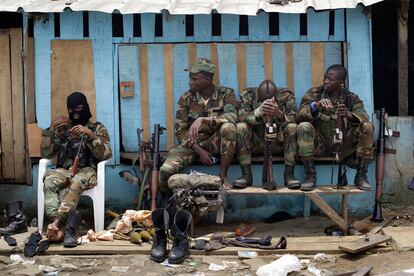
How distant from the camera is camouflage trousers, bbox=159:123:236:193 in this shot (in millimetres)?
7625

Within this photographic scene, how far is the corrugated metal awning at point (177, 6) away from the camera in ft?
25.6

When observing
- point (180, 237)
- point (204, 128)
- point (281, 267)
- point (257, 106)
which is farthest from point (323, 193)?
point (180, 237)

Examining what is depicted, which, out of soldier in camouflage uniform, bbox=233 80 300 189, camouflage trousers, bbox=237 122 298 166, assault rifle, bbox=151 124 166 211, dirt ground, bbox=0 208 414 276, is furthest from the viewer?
assault rifle, bbox=151 124 166 211

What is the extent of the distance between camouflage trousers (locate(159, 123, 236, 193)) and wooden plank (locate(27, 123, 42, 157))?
1.63 metres

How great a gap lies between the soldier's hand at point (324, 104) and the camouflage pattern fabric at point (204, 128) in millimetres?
945

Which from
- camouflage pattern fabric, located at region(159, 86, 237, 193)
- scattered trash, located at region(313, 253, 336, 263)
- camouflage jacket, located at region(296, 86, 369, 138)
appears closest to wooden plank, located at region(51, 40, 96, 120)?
camouflage pattern fabric, located at region(159, 86, 237, 193)

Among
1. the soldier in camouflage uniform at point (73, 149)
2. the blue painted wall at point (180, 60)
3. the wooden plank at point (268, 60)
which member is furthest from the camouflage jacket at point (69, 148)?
the wooden plank at point (268, 60)

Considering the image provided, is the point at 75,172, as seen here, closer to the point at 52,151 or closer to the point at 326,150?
the point at 52,151

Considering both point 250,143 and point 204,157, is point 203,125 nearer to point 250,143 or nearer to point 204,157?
point 204,157

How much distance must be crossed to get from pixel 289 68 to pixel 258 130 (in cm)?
101

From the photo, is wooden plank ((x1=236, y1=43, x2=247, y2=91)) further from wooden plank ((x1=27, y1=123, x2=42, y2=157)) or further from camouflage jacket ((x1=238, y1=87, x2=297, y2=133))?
wooden plank ((x1=27, y1=123, x2=42, y2=157))

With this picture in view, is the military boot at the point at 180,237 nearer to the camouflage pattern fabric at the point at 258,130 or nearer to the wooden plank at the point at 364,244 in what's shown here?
the camouflage pattern fabric at the point at 258,130

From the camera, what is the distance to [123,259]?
6.82 m

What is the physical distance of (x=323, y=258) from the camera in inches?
265
